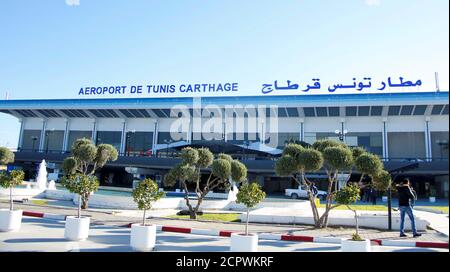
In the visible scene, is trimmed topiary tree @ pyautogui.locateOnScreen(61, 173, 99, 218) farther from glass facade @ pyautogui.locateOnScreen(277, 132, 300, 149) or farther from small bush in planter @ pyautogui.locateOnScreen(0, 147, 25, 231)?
glass facade @ pyautogui.locateOnScreen(277, 132, 300, 149)

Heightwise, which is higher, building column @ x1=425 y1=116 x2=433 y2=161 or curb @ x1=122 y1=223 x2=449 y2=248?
building column @ x1=425 y1=116 x2=433 y2=161

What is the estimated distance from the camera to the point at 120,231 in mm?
10781

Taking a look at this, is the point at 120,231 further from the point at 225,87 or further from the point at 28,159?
the point at 28,159

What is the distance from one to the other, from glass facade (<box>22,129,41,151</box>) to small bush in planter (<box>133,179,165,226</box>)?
50.0 meters

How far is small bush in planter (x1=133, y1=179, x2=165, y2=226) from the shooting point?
898 cm

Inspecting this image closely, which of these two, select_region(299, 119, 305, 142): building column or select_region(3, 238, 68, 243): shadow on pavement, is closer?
select_region(3, 238, 68, 243): shadow on pavement

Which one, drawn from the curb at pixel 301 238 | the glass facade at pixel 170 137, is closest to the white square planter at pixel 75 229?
the curb at pixel 301 238

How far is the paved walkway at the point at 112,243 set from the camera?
25.3ft

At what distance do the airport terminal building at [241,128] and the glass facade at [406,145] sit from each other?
101 millimetres

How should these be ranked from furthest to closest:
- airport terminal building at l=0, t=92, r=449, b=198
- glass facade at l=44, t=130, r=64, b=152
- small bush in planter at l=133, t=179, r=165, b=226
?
1. glass facade at l=44, t=130, r=64, b=152
2. airport terminal building at l=0, t=92, r=449, b=198
3. small bush in planter at l=133, t=179, r=165, b=226

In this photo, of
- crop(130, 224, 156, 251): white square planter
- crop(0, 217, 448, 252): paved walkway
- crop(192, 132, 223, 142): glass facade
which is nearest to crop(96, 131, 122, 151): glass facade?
crop(192, 132, 223, 142): glass facade

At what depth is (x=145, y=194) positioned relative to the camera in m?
9.08

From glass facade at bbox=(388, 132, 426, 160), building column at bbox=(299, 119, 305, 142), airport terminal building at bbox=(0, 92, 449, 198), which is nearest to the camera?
airport terminal building at bbox=(0, 92, 449, 198)
